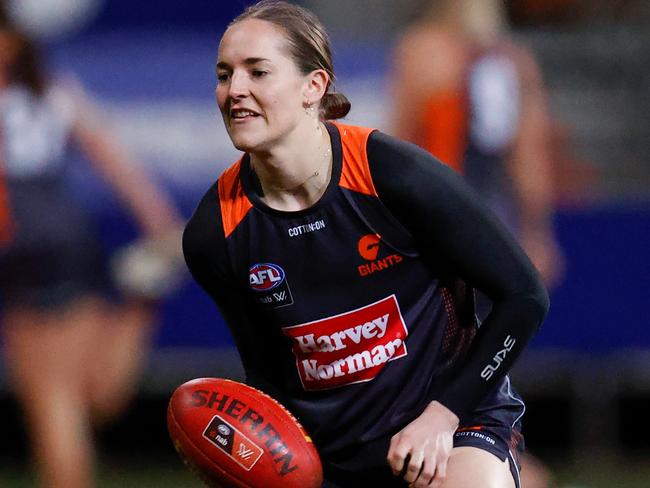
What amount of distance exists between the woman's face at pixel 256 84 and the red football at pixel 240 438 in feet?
1.86

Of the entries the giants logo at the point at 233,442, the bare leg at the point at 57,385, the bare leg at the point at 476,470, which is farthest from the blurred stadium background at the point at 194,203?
the bare leg at the point at 476,470

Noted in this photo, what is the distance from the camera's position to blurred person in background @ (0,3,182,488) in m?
5.86

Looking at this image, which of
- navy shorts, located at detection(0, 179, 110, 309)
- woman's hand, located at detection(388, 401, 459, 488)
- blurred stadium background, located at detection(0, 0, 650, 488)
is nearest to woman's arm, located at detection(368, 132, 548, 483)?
woman's hand, located at detection(388, 401, 459, 488)

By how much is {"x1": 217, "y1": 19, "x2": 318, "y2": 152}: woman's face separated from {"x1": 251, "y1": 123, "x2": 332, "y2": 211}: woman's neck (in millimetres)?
53

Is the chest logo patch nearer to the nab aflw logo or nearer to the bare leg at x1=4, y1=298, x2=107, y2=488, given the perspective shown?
the nab aflw logo

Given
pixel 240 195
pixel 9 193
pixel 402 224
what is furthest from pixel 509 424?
pixel 9 193

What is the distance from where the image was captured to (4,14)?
609 cm

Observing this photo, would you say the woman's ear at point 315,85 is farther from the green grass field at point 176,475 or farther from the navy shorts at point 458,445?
the green grass field at point 176,475

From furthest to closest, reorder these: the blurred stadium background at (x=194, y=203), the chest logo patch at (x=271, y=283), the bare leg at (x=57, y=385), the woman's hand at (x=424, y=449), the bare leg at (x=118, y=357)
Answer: the blurred stadium background at (x=194, y=203), the bare leg at (x=118, y=357), the bare leg at (x=57, y=385), the chest logo patch at (x=271, y=283), the woman's hand at (x=424, y=449)

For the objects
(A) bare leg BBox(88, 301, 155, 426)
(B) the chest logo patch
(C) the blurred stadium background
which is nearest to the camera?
(B) the chest logo patch

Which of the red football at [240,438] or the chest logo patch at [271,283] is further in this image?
the chest logo patch at [271,283]

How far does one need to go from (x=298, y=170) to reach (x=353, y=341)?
409 mm

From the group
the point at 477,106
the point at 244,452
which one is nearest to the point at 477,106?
the point at 477,106

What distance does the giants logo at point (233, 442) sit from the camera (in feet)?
10.1
